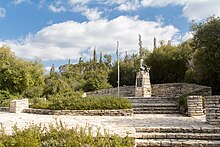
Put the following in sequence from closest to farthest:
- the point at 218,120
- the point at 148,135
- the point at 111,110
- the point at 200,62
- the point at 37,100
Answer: the point at 148,135 → the point at 218,120 → the point at 111,110 → the point at 200,62 → the point at 37,100

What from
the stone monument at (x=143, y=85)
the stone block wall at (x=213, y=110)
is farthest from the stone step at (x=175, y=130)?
the stone monument at (x=143, y=85)

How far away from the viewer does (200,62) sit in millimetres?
12477

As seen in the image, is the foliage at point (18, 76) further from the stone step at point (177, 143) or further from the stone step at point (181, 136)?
the stone step at point (177, 143)

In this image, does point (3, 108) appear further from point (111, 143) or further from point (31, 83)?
point (111, 143)

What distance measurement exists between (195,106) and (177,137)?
3.97 m

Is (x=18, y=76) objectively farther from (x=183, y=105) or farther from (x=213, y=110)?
(x=213, y=110)

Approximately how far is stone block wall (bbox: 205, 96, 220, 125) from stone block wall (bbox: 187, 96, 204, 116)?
2.13m

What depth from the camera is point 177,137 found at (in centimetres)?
623

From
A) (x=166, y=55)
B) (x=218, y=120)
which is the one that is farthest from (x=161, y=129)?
(x=166, y=55)

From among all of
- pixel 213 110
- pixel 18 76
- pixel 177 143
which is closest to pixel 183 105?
pixel 213 110

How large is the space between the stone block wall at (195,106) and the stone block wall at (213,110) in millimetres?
2128

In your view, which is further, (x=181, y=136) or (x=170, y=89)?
(x=170, y=89)

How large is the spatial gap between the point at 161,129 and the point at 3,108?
11133mm

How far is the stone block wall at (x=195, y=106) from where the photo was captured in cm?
974
